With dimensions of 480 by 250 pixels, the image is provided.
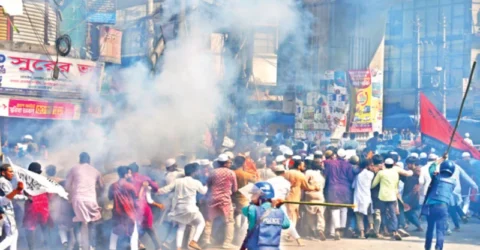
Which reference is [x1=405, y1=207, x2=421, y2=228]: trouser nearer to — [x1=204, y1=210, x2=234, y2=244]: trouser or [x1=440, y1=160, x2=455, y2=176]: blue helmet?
[x1=440, y1=160, x2=455, y2=176]: blue helmet

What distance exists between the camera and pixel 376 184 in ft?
36.3

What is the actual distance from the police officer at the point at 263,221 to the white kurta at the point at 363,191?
487 centimetres

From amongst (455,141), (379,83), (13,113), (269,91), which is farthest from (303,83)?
(455,141)

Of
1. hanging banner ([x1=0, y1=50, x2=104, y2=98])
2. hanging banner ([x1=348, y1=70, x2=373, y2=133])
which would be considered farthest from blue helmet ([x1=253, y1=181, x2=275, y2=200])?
hanging banner ([x1=348, y1=70, x2=373, y2=133])

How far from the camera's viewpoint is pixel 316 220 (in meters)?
11.2

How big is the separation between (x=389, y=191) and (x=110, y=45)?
46.1 feet

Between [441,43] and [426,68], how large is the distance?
4.64 ft

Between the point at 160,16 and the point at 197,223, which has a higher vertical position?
the point at 160,16

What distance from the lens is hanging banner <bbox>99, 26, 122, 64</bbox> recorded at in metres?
22.5

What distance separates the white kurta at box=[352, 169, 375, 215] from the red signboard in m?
8.19

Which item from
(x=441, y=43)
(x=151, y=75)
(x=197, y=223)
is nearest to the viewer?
(x=197, y=223)

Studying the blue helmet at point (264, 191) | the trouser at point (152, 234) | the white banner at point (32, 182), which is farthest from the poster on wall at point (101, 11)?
the blue helmet at point (264, 191)

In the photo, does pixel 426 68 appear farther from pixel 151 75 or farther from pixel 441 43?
pixel 151 75

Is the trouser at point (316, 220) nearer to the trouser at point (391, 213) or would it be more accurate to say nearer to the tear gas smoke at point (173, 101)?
the trouser at point (391, 213)
